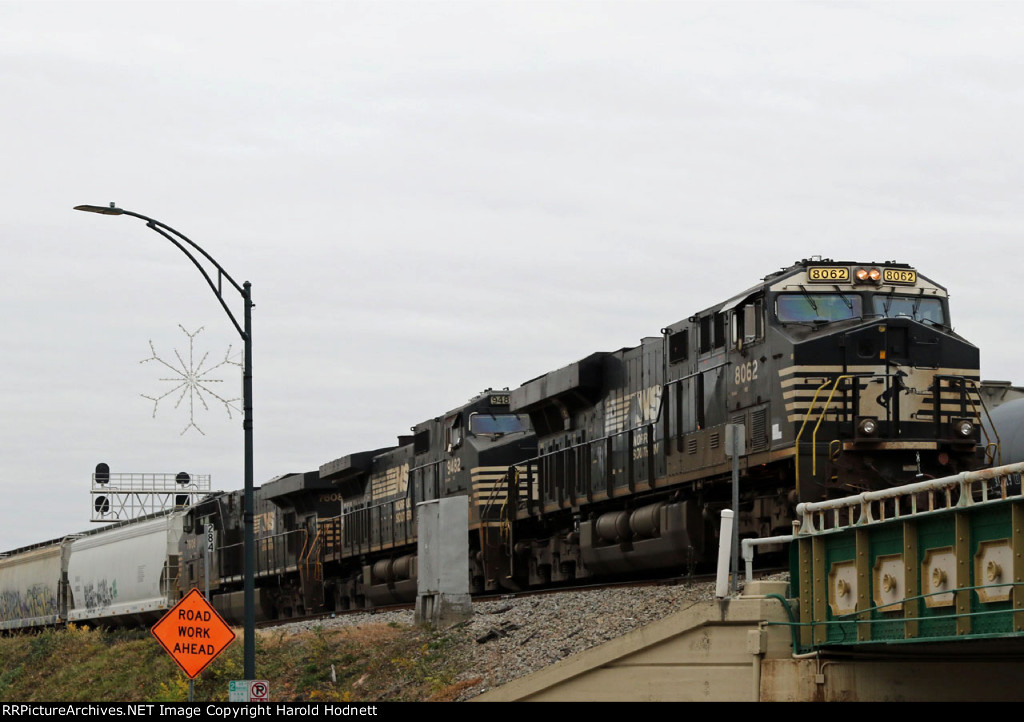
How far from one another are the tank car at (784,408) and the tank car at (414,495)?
4.54 metres

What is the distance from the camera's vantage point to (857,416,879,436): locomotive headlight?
1841 centimetres

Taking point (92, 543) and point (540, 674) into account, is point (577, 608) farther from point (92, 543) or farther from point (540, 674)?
point (92, 543)

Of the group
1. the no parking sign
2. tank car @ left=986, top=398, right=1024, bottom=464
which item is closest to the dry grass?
the no parking sign

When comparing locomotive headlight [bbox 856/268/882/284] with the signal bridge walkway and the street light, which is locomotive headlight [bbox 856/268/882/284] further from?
the street light

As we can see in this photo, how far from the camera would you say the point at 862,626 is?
14000 mm

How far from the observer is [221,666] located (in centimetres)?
2272

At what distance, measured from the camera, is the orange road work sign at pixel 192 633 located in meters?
16.0

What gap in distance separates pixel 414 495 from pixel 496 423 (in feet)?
13.5

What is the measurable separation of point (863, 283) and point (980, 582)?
8.31 m

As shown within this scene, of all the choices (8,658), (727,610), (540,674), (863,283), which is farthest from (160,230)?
(8,658)

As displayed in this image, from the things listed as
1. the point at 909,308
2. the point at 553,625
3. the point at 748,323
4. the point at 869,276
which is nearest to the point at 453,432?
the point at 748,323

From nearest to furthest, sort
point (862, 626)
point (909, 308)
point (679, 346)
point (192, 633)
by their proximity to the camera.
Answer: point (862, 626), point (192, 633), point (909, 308), point (679, 346)

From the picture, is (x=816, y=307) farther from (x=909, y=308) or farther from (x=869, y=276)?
(x=909, y=308)

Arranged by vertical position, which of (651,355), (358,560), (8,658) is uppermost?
(651,355)
